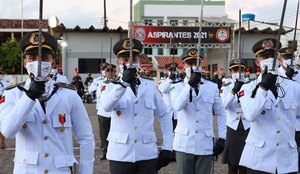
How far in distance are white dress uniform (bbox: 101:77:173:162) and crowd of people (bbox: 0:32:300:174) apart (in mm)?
11

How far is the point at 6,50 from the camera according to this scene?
167 feet

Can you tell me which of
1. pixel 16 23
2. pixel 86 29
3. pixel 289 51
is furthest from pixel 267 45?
pixel 16 23

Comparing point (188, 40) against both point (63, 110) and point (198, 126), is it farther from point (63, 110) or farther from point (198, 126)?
point (63, 110)

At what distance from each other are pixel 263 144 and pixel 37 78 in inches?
97.2

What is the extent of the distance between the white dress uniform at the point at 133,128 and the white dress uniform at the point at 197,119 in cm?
87

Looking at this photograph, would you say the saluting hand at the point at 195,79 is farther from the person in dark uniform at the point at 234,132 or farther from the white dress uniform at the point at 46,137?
the white dress uniform at the point at 46,137

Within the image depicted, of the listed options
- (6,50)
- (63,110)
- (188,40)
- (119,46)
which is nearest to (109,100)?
(119,46)

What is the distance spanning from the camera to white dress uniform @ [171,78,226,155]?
647 cm

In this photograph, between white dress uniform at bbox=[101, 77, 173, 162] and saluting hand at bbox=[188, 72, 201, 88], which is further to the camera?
saluting hand at bbox=[188, 72, 201, 88]

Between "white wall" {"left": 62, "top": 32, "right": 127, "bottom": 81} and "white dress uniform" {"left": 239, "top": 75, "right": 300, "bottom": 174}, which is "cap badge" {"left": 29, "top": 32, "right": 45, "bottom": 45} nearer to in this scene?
"white dress uniform" {"left": 239, "top": 75, "right": 300, "bottom": 174}

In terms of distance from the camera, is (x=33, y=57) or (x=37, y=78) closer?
(x=37, y=78)

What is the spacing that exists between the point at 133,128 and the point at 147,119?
19 centimetres

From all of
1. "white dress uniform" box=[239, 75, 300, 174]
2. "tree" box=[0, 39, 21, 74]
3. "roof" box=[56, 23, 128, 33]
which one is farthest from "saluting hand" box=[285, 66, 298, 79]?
"tree" box=[0, 39, 21, 74]

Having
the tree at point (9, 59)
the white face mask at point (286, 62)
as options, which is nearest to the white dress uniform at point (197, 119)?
the white face mask at point (286, 62)
